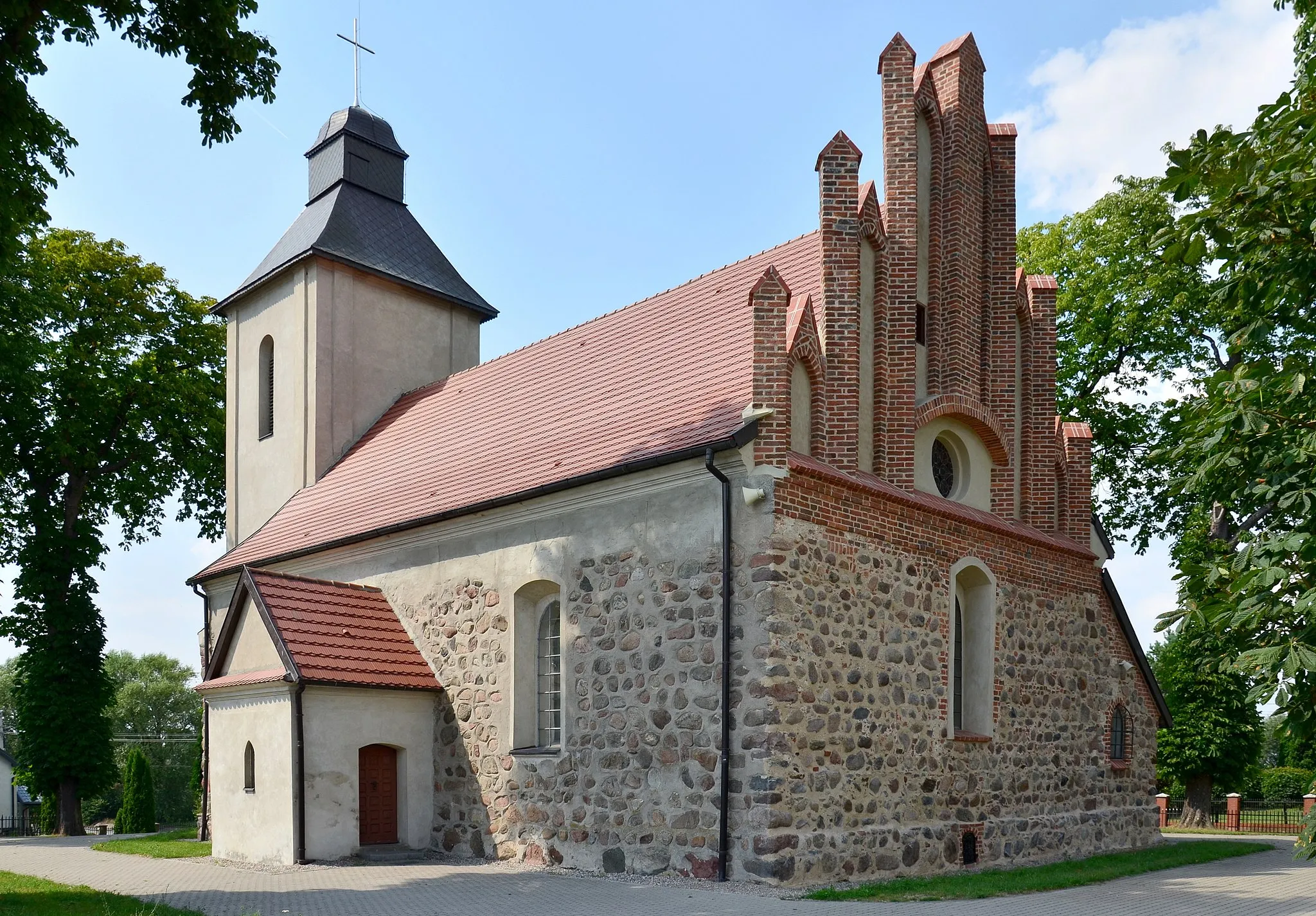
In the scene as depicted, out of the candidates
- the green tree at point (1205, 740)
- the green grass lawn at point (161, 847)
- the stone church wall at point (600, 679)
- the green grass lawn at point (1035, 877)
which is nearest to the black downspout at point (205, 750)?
the green grass lawn at point (161, 847)

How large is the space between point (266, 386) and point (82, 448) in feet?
21.9

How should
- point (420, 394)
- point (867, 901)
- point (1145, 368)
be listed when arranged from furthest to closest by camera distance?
point (1145, 368) < point (420, 394) < point (867, 901)

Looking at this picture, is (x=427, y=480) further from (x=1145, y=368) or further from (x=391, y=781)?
(x=1145, y=368)

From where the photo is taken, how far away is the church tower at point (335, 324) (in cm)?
2164

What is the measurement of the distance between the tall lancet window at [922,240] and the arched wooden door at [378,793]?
28.2ft

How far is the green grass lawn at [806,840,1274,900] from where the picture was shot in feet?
36.6

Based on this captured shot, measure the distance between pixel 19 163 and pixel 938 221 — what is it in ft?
35.6

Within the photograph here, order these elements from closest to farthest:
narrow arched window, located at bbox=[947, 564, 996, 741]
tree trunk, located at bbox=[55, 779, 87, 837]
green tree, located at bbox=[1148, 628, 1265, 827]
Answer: narrow arched window, located at bbox=[947, 564, 996, 741], tree trunk, located at bbox=[55, 779, 87, 837], green tree, located at bbox=[1148, 628, 1265, 827]

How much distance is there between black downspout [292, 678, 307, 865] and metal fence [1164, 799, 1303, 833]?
19478mm

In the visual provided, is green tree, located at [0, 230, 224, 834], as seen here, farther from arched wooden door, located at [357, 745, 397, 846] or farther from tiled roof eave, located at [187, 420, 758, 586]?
arched wooden door, located at [357, 745, 397, 846]

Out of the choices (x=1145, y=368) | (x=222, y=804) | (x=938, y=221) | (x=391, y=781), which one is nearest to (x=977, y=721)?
(x=938, y=221)

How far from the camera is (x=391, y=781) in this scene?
607 inches

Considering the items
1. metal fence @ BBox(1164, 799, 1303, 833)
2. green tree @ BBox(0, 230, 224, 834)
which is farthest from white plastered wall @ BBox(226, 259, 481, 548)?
metal fence @ BBox(1164, 799, 1303, 833)

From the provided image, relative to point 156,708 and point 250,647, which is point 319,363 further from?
point 156,708
